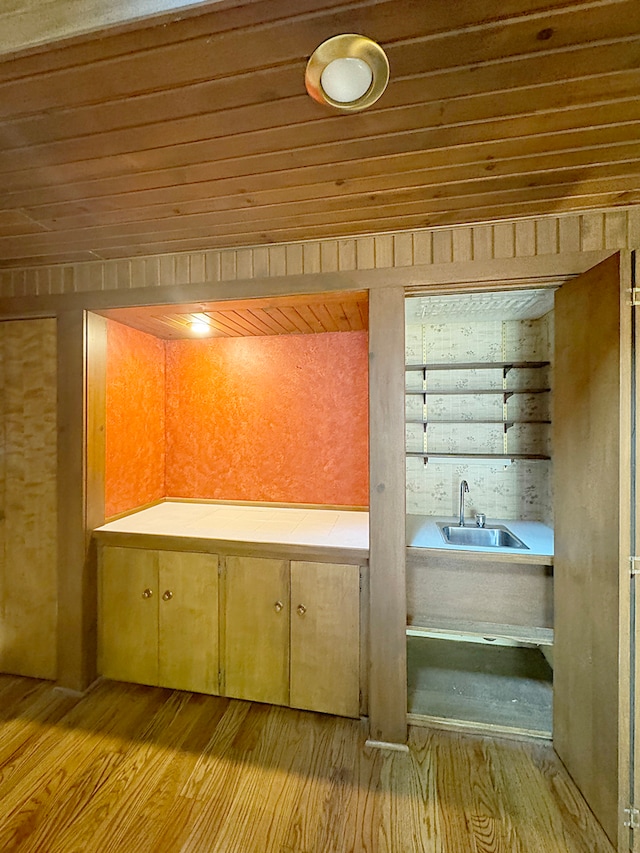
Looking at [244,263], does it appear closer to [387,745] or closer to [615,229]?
[615,229]

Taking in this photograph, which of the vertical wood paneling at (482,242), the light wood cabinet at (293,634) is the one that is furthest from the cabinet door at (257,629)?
the vertical wood paneling at (482,242)

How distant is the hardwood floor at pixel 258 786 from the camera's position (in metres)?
1.41

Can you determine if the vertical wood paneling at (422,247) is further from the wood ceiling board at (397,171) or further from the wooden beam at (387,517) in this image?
the wood ceiling board at (397,171)

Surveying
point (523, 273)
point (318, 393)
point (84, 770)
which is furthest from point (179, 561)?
point (523, 273)

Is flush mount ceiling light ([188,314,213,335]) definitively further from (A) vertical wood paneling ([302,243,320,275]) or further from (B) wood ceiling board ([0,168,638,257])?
(A) vertical wood paneling ([302,243,320,275])

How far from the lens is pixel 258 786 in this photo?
1.62 m

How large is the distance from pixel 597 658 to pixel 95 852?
201 cm

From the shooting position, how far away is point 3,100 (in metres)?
1.06

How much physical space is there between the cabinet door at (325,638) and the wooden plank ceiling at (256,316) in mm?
1413

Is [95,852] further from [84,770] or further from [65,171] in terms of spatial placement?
[65,171]

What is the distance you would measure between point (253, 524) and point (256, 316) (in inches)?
52.2

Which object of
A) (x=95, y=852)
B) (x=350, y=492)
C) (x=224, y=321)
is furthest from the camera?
(x=350, y=492)

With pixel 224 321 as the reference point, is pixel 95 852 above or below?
below

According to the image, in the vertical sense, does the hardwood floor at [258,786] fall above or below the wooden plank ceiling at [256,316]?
below
